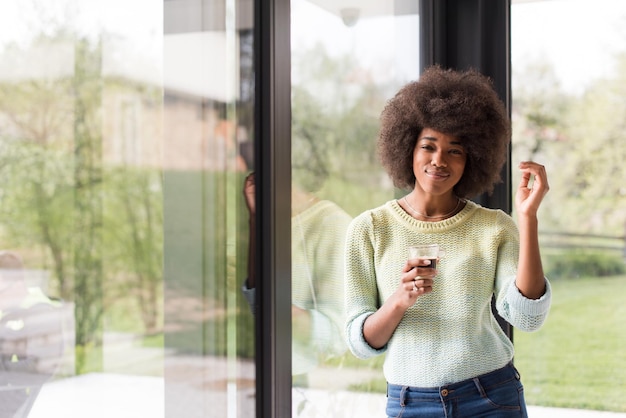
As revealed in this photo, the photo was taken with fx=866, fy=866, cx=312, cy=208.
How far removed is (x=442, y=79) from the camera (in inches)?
91.7

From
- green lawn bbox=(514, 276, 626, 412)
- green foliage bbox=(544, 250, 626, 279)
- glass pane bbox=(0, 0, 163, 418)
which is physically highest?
glass pane bbox=(0, 0, 163, 418)

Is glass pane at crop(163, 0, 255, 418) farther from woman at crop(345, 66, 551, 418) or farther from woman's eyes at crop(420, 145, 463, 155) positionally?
woman's eyes at crop(420, 145, 463, 155)

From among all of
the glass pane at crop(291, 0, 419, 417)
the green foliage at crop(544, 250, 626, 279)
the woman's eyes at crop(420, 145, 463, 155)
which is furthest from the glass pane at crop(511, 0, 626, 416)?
the woman's eyes at crop(420, 145, 463, 155)

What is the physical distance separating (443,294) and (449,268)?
0.23ft

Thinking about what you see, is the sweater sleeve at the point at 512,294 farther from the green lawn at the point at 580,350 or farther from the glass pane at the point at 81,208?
the green lawn at the point at 580,350

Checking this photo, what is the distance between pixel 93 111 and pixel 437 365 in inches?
42.6

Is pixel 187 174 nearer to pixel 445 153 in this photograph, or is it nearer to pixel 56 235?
pixel 56 235

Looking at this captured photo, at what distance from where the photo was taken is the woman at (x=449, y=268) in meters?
2.18

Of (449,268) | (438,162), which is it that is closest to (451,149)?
(438,162)

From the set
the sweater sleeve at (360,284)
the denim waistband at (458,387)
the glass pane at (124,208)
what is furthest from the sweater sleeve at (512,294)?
the glass pane at (124,208)

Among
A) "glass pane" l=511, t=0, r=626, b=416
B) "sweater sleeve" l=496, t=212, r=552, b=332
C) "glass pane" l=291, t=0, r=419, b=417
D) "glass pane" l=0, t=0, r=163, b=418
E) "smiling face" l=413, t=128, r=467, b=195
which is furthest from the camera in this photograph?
"glass pane" l=511, t=0, r=626, b=416

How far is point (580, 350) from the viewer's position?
3379mm

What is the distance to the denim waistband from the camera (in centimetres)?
219

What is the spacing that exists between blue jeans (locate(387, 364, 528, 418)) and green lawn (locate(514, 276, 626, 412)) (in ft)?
4.04
